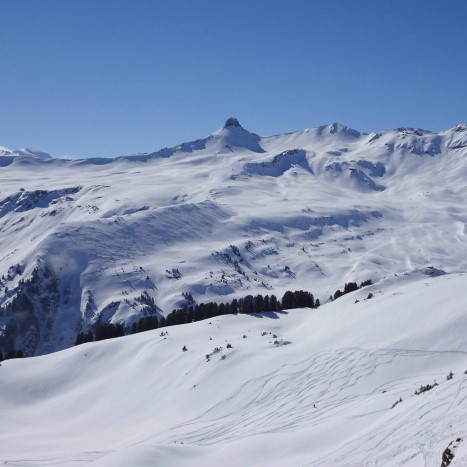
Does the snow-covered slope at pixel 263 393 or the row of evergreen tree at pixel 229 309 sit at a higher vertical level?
the row of evergreen tree at pixel 229 309

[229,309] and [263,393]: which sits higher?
[229,309]

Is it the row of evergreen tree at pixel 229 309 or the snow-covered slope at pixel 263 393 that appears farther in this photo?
the row of evergreen tree at pixel 229 309

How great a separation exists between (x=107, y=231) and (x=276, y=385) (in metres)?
154

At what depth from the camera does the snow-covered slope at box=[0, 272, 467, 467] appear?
15.8 m

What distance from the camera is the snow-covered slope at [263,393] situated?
620 inches

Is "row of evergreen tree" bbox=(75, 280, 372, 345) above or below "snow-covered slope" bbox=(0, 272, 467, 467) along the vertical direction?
above

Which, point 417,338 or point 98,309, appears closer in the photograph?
point 417,338

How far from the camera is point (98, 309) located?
131250mm

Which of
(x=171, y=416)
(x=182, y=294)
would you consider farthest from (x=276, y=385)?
(x=182, y=294)

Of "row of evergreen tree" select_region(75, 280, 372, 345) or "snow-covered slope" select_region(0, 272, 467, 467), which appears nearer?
"snow-covered slope" select_region(0, 272, 467, 467)

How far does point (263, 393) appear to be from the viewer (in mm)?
27297

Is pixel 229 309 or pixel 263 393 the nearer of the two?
pixel 263 393

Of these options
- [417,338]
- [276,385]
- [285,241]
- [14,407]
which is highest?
[285,241]

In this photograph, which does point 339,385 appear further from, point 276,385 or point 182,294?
point 182,294
